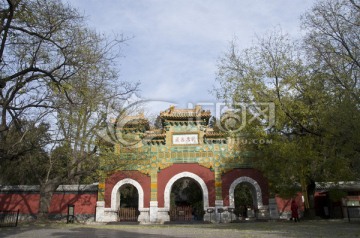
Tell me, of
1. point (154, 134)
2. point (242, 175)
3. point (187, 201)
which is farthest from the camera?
point (187, 201)

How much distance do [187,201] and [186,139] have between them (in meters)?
10.6

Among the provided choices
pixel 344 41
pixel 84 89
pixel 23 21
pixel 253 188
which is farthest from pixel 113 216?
pixel 344 41

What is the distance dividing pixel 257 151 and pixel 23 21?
12.0 meters

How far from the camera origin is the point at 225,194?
57.8ft

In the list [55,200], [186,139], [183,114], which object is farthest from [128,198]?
[183,114]

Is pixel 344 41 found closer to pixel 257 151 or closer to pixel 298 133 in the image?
pixel 298 133

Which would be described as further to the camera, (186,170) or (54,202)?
(186,170)

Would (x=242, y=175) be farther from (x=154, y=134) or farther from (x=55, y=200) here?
(x=55, y=200)

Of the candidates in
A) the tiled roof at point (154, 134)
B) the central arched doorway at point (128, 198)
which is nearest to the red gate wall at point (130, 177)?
the central arched doorway at point (128, 198)

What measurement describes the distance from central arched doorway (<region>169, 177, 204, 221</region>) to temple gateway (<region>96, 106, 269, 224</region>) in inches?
2.5

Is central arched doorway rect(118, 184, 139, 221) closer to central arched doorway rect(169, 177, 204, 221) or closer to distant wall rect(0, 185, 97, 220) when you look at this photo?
distant wall rect(0, 185, 97, 220)

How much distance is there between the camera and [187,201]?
27.3m

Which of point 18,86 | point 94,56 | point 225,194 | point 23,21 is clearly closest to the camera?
point 23,21

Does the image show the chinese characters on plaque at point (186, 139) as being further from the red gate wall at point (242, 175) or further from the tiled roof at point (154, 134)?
the red gate wall at point (242, 175)
